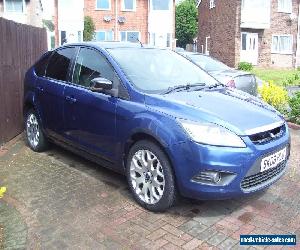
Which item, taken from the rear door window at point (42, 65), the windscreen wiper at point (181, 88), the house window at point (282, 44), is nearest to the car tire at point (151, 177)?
the windscreen wiper at point (181, 88)

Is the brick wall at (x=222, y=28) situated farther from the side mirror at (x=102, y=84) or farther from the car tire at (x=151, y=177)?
the car tire at (x=151, y=177)

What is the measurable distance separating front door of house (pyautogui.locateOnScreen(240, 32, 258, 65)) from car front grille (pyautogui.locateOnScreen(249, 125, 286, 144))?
27919 millimetres

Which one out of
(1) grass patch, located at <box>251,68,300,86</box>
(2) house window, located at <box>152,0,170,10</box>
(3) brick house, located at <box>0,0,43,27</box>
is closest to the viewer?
(1) grass patch, located at <box>251,68,300,86</box>

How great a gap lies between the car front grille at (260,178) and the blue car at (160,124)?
1 cm

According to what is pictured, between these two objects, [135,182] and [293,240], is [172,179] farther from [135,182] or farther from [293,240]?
[293,240]

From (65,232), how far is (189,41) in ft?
188

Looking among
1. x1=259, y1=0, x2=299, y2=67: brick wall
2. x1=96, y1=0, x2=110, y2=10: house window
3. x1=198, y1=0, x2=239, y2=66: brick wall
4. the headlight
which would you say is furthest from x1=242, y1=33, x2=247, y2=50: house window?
the headlight

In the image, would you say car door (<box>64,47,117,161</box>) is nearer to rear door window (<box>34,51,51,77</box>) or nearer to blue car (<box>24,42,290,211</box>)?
blue car (<box>24,42,290,211</box>)

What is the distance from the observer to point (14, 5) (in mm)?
31578

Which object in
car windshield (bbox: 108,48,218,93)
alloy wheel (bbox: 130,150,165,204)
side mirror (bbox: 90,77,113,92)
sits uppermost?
car windshield (bbox: 108,48,218,93)

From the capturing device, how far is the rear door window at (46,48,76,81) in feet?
18.1

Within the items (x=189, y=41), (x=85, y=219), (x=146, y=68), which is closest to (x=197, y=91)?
(x=146, y=68)

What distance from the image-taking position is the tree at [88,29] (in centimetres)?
3434

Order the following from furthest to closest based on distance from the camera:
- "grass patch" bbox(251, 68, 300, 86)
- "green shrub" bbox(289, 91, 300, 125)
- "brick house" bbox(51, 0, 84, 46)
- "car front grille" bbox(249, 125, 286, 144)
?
1. "brick house" bbox(51, 0, 84, 46)
2. "grass patch" bbox(251, 68, 300, 86)
3. "green shrub" bbox(289, 91, 300, 125)
4. "car front grille" bbox(249, 125, 286, 144)
